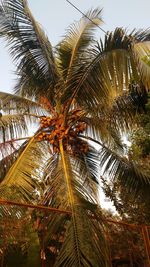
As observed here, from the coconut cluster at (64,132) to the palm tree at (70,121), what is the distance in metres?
0.02

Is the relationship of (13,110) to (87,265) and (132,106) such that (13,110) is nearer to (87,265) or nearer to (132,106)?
(132,106)

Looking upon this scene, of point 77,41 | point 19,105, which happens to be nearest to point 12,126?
point 19,105

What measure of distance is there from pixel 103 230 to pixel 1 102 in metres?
4.36

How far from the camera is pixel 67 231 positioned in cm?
495

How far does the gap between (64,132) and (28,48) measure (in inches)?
84.9

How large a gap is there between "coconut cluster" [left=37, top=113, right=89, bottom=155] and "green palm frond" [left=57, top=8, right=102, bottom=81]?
1123mm

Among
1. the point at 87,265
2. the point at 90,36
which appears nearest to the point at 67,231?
the point at 87,265

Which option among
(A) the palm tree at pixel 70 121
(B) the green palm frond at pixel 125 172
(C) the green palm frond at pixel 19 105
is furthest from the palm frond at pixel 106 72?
(C) the green palm frond at pixel 19 105

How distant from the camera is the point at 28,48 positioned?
25.5 ft

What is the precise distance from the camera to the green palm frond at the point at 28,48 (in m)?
7.38

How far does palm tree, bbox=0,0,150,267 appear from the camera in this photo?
516 cm

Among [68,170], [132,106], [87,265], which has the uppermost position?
[132,106]

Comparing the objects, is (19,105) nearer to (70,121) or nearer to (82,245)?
(70,121)

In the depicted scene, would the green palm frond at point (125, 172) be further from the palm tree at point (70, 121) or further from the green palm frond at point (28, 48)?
the green palm frond at point (28, 48)
